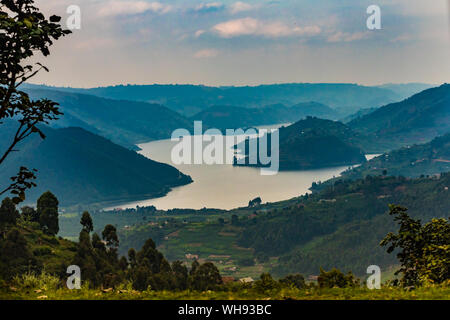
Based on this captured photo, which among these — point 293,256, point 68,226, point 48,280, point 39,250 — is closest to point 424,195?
point 293,256

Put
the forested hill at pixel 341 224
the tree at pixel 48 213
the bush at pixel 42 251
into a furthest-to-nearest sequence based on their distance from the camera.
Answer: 1. the forested hill at pixel 341 224
2. the tree at pixel 48 213
3. the bush at pixel 42 251

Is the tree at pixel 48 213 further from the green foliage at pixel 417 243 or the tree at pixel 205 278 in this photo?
the green foliage at pixel 417 243

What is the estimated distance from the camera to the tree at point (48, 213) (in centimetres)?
5426

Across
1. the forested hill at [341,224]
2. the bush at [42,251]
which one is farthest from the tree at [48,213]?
the forested hill at [341,224]

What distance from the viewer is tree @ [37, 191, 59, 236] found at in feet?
178

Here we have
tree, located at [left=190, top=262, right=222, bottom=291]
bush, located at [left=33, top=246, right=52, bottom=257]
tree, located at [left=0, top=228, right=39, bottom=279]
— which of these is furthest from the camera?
tree, located at [left=190, top=262, right=222, bottom=291]

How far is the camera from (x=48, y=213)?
55812 millimetres

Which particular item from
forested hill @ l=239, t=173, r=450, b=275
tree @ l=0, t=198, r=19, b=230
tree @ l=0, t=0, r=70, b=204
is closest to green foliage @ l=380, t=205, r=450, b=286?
tree @ l=0, t=0, r=70, b=204

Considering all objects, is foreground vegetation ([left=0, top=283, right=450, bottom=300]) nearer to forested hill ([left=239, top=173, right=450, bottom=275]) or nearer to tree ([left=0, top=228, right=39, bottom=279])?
tree ([left=0, top=228, right=39, bottom=279])

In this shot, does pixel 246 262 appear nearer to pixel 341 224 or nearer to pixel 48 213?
pixel 341 224

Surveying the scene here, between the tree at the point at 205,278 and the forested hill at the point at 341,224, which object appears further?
the forested hill at the point at 341,224
